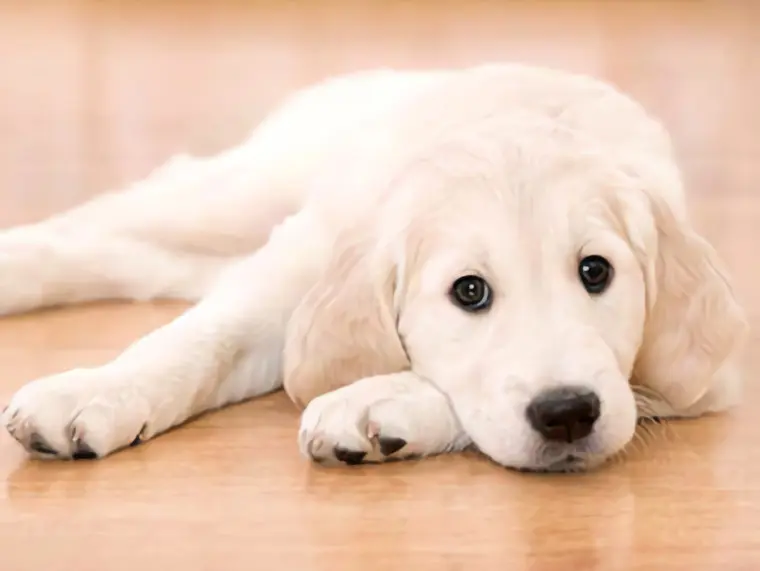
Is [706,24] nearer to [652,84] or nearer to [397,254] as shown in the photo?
[652,84]

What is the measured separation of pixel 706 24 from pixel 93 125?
328cm

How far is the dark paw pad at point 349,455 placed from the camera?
1.64m

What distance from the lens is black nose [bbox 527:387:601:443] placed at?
5.04ft

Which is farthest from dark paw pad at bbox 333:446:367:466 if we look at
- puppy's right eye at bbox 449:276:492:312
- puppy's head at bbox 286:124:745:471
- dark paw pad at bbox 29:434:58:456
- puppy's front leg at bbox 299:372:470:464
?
dark paw pad at bbox 29:434:58:456

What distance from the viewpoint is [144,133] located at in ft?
14.5

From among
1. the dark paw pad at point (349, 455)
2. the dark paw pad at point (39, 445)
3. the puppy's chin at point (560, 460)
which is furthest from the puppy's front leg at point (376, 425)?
the dark paw pad at point (39, 445)

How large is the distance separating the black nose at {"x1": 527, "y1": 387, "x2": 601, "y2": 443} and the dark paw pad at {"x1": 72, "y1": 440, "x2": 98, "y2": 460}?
2.06 ft

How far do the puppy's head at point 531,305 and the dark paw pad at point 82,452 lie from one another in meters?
0.34

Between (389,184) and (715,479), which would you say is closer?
(715,479)

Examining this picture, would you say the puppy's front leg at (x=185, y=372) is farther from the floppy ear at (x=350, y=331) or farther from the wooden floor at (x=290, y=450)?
the floppy ear at (x=350, y=331)

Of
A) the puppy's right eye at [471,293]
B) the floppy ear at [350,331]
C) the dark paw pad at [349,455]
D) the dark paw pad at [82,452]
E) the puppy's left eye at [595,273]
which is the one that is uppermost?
the puppy's left eye at [595,273]

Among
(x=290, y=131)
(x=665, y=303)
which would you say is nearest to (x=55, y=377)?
(x=665, y=303)

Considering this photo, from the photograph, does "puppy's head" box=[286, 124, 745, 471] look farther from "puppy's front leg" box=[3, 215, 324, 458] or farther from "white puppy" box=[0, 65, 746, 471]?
"puppy's front leg" box=[3, 215, 324, 458]

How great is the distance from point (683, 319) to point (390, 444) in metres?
0.50
